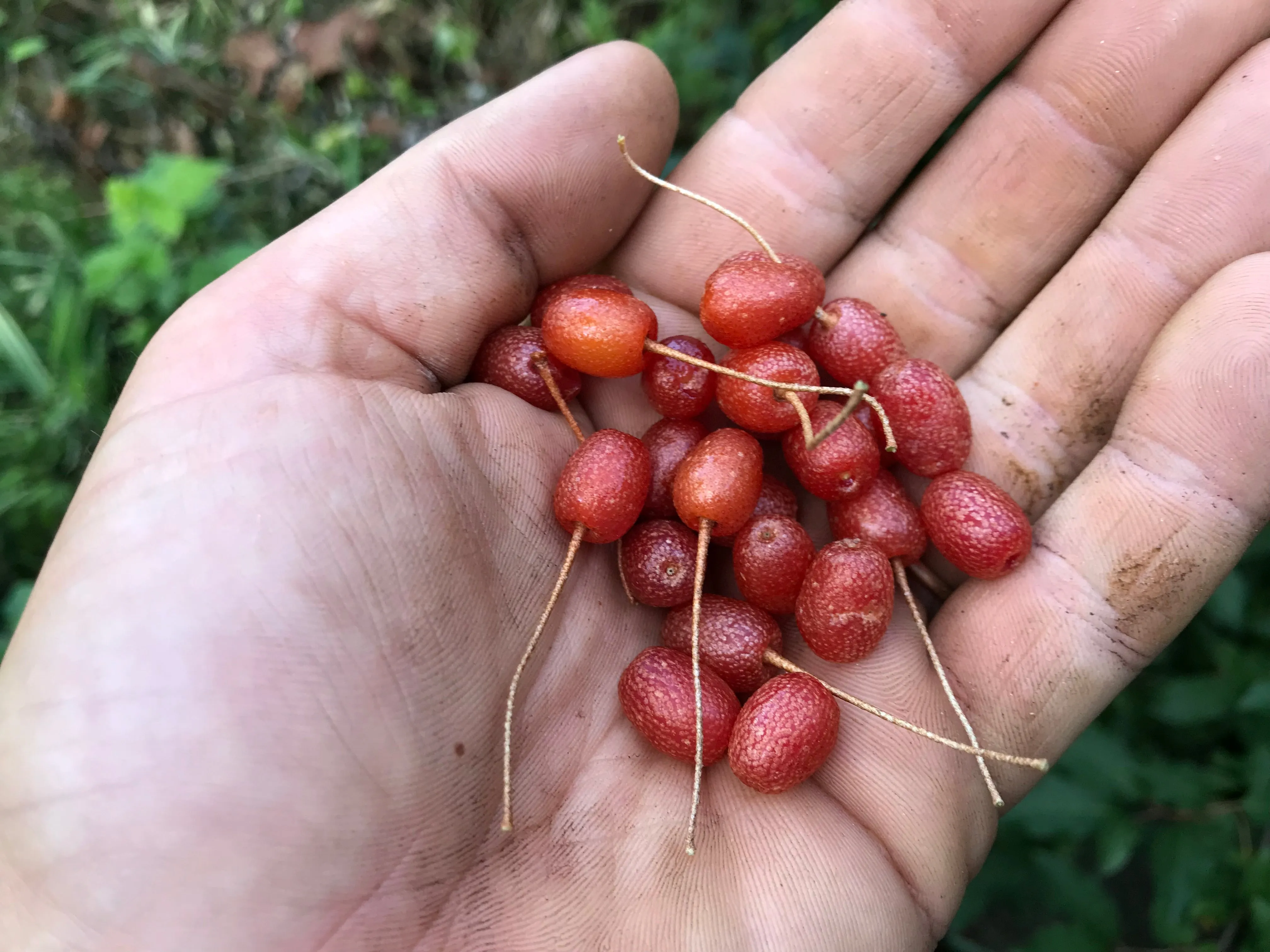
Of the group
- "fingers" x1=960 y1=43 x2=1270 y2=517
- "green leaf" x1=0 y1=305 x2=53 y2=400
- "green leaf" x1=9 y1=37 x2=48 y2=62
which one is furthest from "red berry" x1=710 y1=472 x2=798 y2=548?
"green leaf" x1=9 y1=37 x2=48 y2=62

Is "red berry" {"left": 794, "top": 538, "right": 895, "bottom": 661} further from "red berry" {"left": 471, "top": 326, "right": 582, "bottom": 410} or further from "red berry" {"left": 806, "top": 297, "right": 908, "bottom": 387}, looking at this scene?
"red berry" {"left": 471, "top": 326, "right": 582, "bottom": 410}

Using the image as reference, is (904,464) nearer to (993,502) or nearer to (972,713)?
(993,502)

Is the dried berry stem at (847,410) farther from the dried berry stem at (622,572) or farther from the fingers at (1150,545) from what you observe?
the fingers at (1150,545)

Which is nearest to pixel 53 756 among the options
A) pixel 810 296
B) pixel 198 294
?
pixel 198 294

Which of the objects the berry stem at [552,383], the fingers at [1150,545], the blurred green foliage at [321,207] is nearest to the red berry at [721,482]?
the berry stem at [552,383]

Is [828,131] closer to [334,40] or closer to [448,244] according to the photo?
[448,244]

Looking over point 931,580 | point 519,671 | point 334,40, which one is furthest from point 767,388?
point 334,40
